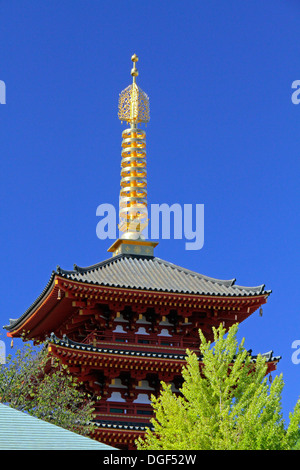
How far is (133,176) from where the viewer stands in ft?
173

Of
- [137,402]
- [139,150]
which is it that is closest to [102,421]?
[137,402]

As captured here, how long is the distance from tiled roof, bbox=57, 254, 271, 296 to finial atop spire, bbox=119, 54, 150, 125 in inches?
375

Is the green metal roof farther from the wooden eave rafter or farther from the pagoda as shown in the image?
the wooden eave rafter

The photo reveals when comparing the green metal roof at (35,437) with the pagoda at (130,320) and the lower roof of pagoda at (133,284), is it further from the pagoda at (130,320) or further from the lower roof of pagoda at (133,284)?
the lower roof of pagoda at (133,284)

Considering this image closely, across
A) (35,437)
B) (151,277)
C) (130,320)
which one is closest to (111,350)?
(130,320)

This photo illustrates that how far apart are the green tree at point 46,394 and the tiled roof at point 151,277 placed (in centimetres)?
430

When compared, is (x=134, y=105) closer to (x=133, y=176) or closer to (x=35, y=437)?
(x=133, y=176)

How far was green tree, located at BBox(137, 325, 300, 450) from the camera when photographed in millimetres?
31891

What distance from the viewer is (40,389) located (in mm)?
41219

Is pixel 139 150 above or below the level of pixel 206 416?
above
